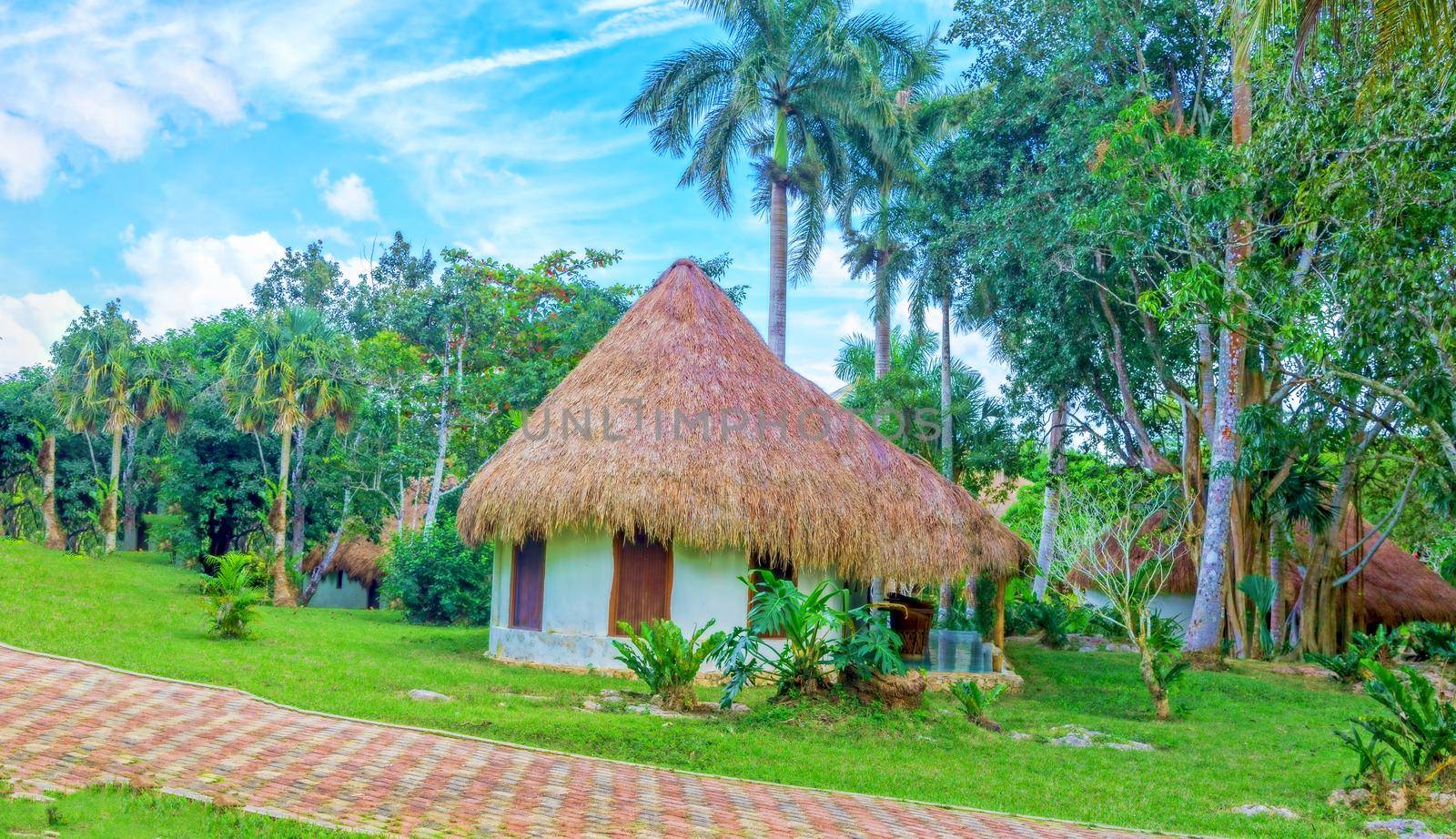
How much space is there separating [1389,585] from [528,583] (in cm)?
1904

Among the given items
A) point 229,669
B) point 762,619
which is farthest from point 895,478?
point 229,669

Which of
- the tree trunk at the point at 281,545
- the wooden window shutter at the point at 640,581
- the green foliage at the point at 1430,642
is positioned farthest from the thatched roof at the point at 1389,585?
the tree trunk at the point at 281,545

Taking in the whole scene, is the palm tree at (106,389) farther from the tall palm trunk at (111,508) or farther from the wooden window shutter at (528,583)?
the wooden window shutter at (528,583)

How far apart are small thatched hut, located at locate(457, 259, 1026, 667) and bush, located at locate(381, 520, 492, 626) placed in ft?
15.6

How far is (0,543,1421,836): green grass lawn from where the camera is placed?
7.34m

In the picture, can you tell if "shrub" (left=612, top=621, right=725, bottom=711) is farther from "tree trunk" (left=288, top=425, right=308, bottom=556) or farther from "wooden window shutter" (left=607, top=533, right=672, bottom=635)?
"tree trunk" (left=288, top=425, right=308, bottom=556)

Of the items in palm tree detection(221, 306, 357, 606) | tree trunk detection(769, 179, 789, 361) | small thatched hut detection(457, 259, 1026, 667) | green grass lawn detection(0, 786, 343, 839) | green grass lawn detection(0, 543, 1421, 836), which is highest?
tree trunk detection(769, 179, 789, 361)

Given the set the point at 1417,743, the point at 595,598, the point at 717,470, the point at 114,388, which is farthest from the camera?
the point at 114,388

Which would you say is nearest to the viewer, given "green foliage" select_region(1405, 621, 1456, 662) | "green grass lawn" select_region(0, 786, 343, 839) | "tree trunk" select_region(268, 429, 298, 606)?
"green grass lawn" select_region(0, 786, 343, 839)

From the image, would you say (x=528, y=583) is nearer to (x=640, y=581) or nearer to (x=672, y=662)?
(x=640, y=581)

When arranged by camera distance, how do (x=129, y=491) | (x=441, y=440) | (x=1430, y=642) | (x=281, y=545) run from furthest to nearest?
(x=129, y=491)
(x=281, y=545)
(x=441, y=440)
(x=1430, y=642)

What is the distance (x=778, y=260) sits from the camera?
68.9 feet

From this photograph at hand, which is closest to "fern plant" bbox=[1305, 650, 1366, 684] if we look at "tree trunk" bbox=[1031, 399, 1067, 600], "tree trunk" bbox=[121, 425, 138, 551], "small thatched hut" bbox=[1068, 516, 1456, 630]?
"small thatched hut" bbox=[1068, 516, 1456, 630]

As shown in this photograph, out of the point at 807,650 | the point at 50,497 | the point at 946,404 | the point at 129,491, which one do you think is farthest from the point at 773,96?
the point at 129,491
